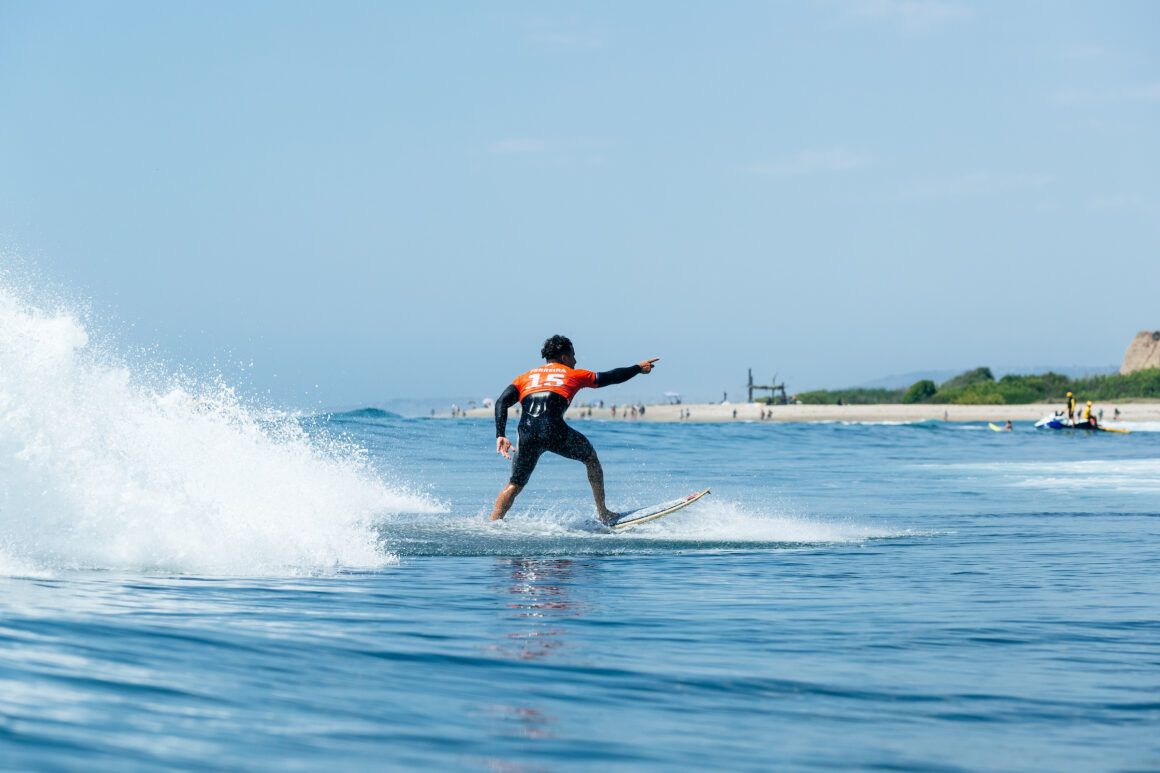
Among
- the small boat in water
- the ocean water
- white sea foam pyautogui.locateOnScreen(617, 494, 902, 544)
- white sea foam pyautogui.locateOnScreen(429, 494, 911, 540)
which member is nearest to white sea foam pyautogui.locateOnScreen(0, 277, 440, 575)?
the ocean water

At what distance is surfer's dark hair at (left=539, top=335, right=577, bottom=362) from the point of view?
13766mm

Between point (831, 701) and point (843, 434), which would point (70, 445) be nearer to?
point (831, 701)

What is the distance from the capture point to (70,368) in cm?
1092

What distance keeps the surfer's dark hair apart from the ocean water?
5.90 feet

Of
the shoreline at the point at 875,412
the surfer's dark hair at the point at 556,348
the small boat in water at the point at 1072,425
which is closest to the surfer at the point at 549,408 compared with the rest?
the surfer's dark hair at the point at 556,348

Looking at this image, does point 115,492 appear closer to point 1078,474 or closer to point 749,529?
point 749,529

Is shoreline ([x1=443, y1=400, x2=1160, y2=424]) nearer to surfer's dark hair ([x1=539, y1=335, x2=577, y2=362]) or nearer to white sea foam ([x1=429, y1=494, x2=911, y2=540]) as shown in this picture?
white sea foam ([x1=429, y1=494, x2=911, y2=540])

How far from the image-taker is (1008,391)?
11731 cm

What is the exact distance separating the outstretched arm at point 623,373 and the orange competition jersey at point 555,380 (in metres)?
0.17

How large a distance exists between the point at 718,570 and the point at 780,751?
19.1 feet

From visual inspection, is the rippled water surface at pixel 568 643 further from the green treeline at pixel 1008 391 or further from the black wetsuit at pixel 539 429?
the green treeline at pixel 1008 391

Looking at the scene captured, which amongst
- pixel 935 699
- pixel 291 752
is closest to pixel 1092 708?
pixel 935 699

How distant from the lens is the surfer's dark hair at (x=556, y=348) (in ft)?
45.2

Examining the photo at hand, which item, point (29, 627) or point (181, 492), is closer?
point (29, 627)
